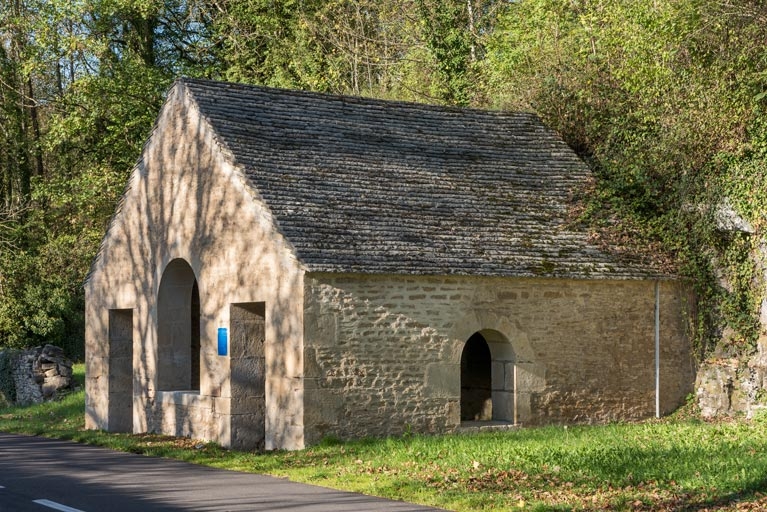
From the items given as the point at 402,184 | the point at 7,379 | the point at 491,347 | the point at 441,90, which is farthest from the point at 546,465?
the point at 7,379

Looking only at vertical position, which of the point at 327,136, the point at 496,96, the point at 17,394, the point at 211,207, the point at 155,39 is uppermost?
the point at 155,39

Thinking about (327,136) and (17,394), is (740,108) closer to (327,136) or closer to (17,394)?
(327,136)

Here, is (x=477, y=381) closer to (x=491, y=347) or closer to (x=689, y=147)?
(x=491, y=347)

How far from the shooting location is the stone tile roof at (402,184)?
56.0 feet

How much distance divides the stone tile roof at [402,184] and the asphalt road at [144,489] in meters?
3.76

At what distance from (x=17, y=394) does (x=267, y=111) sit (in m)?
12.6

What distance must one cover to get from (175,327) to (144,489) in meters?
7.48

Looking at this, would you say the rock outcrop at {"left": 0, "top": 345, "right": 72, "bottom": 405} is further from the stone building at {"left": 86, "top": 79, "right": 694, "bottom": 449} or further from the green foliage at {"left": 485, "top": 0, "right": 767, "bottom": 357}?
the green foliage at {"left": 485, "top": 0, "right": 767, "bottom": 357}

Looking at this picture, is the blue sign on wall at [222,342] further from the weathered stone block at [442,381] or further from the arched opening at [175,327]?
the weathered stone block at [442,381]

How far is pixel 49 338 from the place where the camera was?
3328 cm

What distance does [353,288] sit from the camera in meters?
16.5

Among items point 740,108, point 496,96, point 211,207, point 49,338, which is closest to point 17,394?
point 49,338

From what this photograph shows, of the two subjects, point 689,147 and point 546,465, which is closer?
point 546,465

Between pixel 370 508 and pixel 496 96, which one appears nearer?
pixel 370 508
